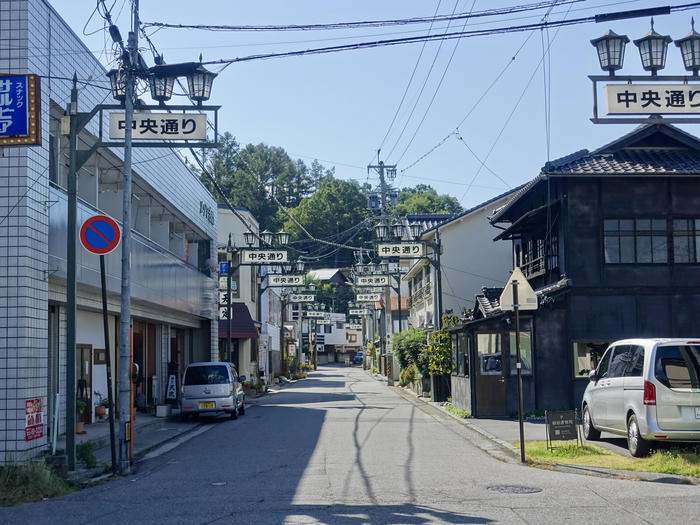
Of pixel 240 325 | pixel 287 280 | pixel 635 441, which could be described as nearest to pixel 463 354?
pixel 635 441

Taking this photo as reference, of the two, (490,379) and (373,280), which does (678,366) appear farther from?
(373,280)

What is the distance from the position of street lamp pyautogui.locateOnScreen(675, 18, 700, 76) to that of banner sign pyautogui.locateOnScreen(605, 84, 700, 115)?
320 millimetres

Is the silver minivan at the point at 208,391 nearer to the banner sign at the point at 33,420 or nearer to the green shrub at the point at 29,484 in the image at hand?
the banner sign at the point at 33,420

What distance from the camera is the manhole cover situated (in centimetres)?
1033

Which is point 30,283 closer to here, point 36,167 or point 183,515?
point 36,167

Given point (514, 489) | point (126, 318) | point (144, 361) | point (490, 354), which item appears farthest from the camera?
point (144, 361)

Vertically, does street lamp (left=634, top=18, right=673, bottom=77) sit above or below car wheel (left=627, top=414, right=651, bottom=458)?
above

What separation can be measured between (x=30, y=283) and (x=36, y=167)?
6.62 feet

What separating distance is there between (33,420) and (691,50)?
11911 millimetres

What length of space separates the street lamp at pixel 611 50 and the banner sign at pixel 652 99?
443 millimetres

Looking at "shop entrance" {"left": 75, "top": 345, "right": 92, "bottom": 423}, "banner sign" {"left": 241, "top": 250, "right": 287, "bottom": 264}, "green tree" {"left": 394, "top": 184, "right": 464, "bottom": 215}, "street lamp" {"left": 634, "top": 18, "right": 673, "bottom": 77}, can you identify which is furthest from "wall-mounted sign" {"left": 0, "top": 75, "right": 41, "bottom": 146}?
"green tree" {"left": 394, "top": 184, "right": 464, "bottom": 215}

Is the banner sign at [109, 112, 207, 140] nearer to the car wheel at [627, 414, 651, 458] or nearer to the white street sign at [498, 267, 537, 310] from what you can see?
the white street sign at [498, 267, 537, 310]

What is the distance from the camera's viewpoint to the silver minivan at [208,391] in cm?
2447

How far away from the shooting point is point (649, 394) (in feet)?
41.1
